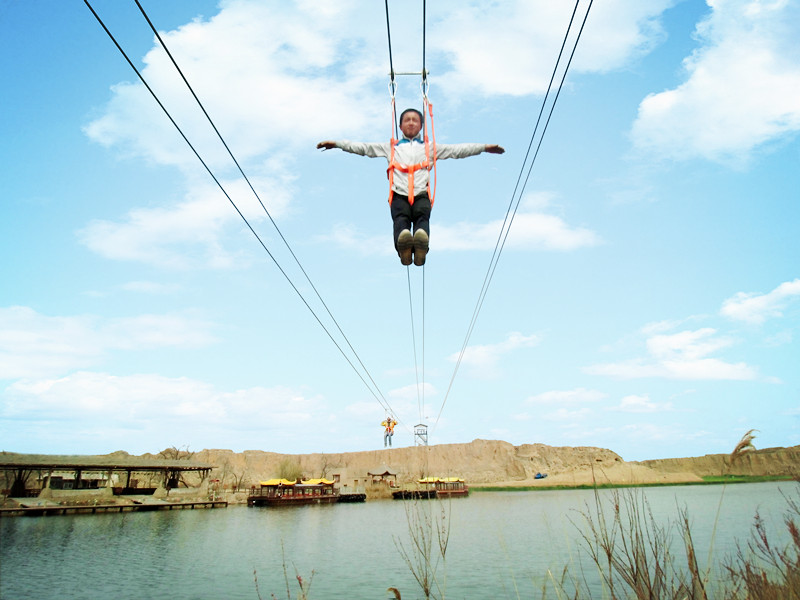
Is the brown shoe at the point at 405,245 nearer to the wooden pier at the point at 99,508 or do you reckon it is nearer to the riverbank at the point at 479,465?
the wooden pier at the point at 99,508

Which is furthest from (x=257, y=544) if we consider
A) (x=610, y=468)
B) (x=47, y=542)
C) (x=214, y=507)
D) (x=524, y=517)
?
(x=610, y=468)

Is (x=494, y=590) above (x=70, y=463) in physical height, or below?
below

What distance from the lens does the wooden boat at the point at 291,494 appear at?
4472 centimetres

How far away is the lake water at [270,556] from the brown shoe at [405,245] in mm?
3637

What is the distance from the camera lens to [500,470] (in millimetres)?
80250

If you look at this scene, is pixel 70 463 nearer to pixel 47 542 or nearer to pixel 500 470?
pixel 47 542

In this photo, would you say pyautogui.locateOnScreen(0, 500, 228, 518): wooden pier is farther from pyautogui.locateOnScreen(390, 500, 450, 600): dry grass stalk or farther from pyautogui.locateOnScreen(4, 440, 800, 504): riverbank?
pyautogui.locateOnScreen(4, 440, 800, 504): riverbank

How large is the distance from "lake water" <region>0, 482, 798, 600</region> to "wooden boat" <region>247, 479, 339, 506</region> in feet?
57.4

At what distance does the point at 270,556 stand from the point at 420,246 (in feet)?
53.7

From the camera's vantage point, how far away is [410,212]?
503 cm

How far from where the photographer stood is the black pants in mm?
4957

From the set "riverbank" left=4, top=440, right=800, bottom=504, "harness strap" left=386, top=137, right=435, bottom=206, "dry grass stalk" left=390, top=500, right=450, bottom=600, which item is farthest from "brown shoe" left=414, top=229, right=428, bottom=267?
"riverbank" left=4, top=440, right=800, bottom=504

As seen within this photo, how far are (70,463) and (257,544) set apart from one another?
51.0ft

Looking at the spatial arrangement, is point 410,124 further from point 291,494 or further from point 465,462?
point 465,462
